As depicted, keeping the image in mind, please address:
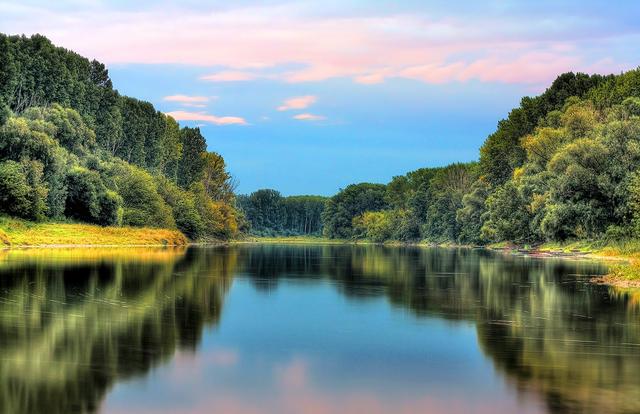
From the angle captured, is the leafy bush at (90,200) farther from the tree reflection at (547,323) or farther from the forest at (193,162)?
the tree reflection at (547,323)

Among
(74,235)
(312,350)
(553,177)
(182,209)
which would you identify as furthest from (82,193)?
(312,350)

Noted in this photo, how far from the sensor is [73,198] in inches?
3698

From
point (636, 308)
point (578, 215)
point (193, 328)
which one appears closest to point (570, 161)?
point (578, 215)

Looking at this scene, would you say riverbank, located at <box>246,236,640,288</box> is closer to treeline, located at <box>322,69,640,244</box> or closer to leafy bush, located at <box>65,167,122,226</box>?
treeline, located at <box>322,69,640,244</box>

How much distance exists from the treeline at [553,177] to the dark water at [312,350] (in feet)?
99.3

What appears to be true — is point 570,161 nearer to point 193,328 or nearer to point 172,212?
point 193,328

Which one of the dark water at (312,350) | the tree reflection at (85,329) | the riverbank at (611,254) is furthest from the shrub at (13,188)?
the riverbank at (611,254)

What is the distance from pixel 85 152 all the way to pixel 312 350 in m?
90.0

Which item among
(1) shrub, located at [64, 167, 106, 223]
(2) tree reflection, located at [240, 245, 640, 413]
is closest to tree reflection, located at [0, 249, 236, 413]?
(2) tree reflection, located at [240, 245, 640, 413]

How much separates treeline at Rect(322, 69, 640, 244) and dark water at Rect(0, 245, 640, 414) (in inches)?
1192

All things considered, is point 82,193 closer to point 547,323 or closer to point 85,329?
point 85,329

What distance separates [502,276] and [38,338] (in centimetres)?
3307

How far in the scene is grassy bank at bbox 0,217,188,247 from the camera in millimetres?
77312

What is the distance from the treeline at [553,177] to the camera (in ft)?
203
